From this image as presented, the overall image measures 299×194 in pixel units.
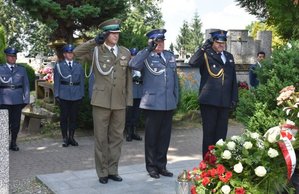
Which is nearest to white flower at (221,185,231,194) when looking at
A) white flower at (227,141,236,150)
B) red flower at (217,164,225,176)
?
red flower at (217,164,225,176)

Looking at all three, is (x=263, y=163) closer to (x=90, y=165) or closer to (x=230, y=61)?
(x=230, y=61)

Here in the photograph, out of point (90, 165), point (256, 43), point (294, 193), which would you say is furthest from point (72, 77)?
point (256, 43)

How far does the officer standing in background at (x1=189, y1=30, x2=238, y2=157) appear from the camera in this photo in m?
6.00

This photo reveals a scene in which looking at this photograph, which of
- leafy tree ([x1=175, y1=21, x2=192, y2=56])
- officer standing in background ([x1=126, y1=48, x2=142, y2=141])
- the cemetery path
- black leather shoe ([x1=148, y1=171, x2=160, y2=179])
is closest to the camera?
black leather shoe ([x1=148, y1=171, x2=160, y2=179])

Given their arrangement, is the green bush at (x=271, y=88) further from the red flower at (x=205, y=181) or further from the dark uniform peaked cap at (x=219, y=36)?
the red flower at (x=205, y=181)

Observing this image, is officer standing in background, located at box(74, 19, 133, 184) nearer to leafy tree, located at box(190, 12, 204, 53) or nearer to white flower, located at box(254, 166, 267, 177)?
white flower, located at box(254, 166, 267, 177)

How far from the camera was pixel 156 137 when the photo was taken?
6031mm

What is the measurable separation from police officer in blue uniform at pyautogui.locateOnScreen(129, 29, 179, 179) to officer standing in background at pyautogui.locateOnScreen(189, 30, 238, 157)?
0.37 metres

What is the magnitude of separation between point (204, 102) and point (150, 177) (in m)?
1.20

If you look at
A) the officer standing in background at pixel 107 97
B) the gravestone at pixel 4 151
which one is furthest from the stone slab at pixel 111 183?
the gravestone at pixel 4 151

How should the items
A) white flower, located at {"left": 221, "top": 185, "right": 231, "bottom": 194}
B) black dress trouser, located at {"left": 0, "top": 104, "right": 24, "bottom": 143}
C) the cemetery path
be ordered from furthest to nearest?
black dress trouser, located at {"left": 0, "top": 104, "right": 24, "bottom": 143} < the cemetery path < white flower, located at {"left": 221, "top": 185, "right": 231, "bottom": 194}

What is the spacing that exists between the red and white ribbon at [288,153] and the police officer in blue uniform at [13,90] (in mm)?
5618

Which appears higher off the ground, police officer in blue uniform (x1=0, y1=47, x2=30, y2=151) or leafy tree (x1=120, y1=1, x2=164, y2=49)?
leafy tree (x1=120, y1=1, x2=164, y2=49)

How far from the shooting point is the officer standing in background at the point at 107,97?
5715mm
